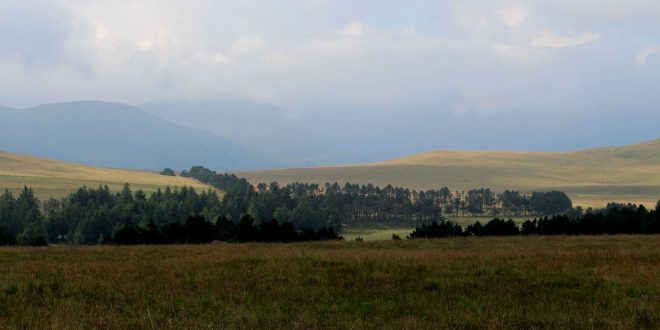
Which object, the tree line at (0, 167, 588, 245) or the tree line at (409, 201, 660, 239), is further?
the tree line at (0, 167, 588, 245)

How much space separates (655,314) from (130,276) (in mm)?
14339

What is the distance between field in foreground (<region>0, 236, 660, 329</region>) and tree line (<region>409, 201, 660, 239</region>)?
38.7m

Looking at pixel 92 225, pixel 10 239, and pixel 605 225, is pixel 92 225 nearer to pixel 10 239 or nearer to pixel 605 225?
pixel 10 239

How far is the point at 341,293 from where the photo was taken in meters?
15.0

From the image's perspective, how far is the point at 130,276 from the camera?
17.7 meters

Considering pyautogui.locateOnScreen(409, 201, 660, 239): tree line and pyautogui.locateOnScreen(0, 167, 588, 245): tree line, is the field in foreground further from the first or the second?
pyautogui.locateOnScreen(0, 167, 588, 245): tree line

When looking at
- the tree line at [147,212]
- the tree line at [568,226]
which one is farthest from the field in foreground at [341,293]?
the tree line at [147,212]

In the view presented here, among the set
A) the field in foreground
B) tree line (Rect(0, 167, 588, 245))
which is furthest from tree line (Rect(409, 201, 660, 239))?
tree line (Rect(0, 167, 588, 245))

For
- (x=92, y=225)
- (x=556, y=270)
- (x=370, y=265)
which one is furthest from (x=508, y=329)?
(x=92, y=225)

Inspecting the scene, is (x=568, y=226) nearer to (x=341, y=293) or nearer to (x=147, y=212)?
(x=341, y=293)

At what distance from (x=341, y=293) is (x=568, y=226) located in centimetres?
5091

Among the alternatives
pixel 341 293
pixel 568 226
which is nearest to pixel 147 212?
pixel 568 226

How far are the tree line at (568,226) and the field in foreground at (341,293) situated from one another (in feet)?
127

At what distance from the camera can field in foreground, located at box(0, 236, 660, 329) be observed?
37.9 ft
